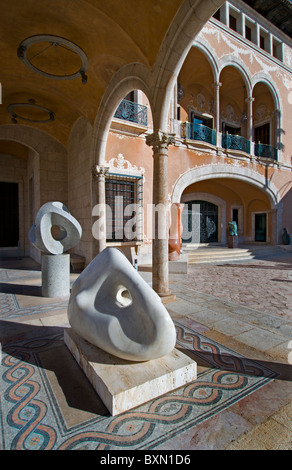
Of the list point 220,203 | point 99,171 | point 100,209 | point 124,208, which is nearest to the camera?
point 99,171

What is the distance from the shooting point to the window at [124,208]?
8.24 meters

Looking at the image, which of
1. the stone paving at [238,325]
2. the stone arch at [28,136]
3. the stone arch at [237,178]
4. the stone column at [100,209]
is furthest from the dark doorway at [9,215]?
the stone arch at [237,178]

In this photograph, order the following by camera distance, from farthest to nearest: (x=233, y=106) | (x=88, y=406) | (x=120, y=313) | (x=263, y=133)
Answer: (x=263, y=133) → (x=233, y=106) → (x=120, y=313) → (x=88, y=406)

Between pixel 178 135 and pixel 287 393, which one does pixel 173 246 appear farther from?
pixel 287 393

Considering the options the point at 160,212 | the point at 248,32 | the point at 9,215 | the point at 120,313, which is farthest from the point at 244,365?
the point at 248,32

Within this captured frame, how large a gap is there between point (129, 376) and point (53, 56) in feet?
21.3

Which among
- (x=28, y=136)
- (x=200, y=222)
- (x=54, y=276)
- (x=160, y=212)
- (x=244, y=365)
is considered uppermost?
(x=28, y=136)

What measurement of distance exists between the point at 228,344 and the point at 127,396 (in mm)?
1545

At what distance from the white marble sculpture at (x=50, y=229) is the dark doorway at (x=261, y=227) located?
13210mm

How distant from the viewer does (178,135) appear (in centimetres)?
1001

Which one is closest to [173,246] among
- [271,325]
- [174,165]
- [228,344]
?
[174,165]

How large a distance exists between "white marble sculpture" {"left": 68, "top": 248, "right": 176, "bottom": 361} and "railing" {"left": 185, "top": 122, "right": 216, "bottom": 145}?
30.2 feet

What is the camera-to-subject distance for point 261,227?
1530 cm

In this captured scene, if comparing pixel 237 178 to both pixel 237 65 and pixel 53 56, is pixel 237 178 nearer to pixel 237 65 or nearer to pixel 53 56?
pixel 237 65
